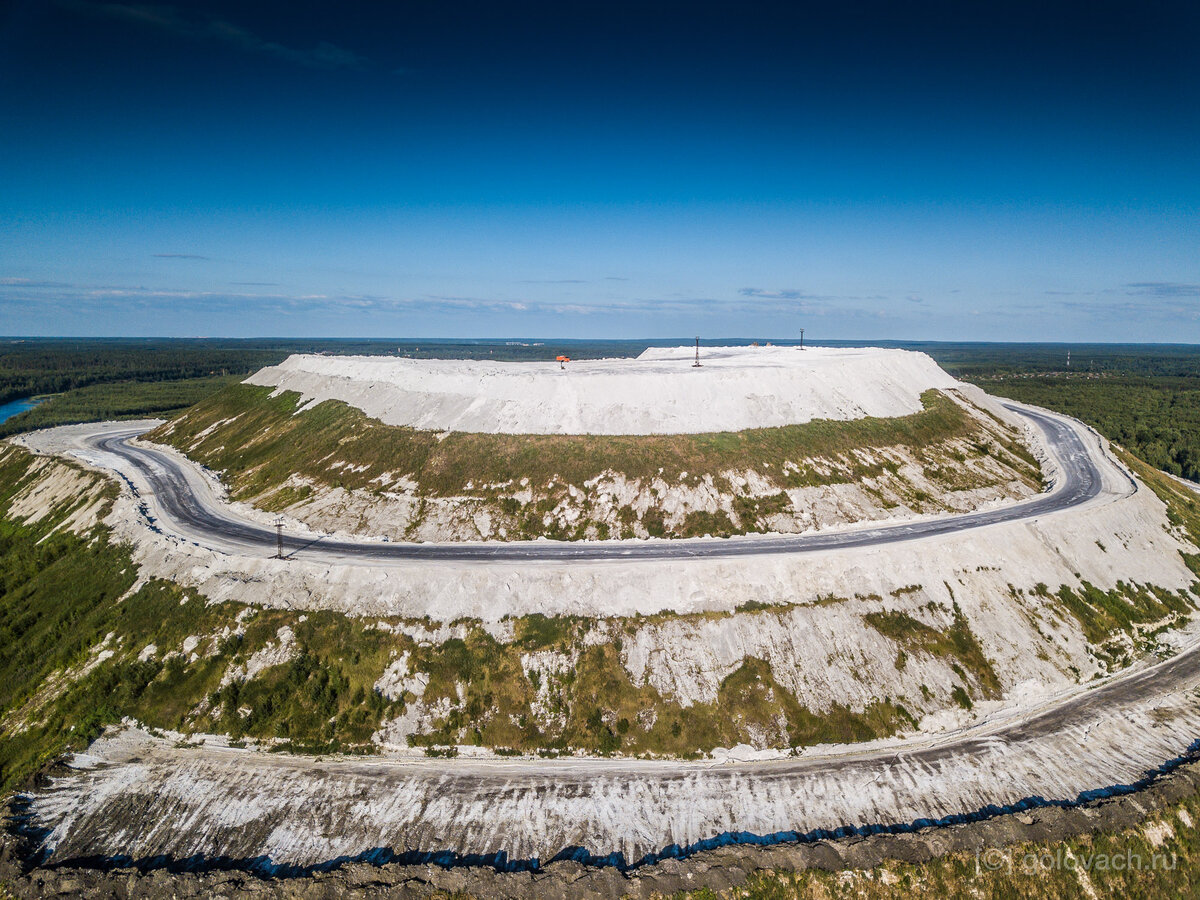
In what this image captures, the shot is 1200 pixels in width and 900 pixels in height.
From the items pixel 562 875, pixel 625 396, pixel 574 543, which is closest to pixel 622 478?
pixel 574 543

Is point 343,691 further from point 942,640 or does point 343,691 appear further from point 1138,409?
point 1138,409

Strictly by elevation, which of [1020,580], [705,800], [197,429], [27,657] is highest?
[197,429]

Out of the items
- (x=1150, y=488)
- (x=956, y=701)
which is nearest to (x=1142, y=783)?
(x=956, y=701)

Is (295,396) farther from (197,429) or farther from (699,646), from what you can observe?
(699,646)

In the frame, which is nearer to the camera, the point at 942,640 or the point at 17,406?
the point at 942,640

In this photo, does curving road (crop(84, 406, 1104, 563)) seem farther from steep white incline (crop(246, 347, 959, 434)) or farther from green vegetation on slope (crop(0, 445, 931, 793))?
steep white incline (crop(246, 347, 959, 434))

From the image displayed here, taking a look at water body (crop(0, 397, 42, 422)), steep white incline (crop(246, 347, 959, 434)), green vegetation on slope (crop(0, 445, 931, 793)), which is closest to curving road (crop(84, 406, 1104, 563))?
green vegetation on slope (crop(0, 445, 931, 793))
